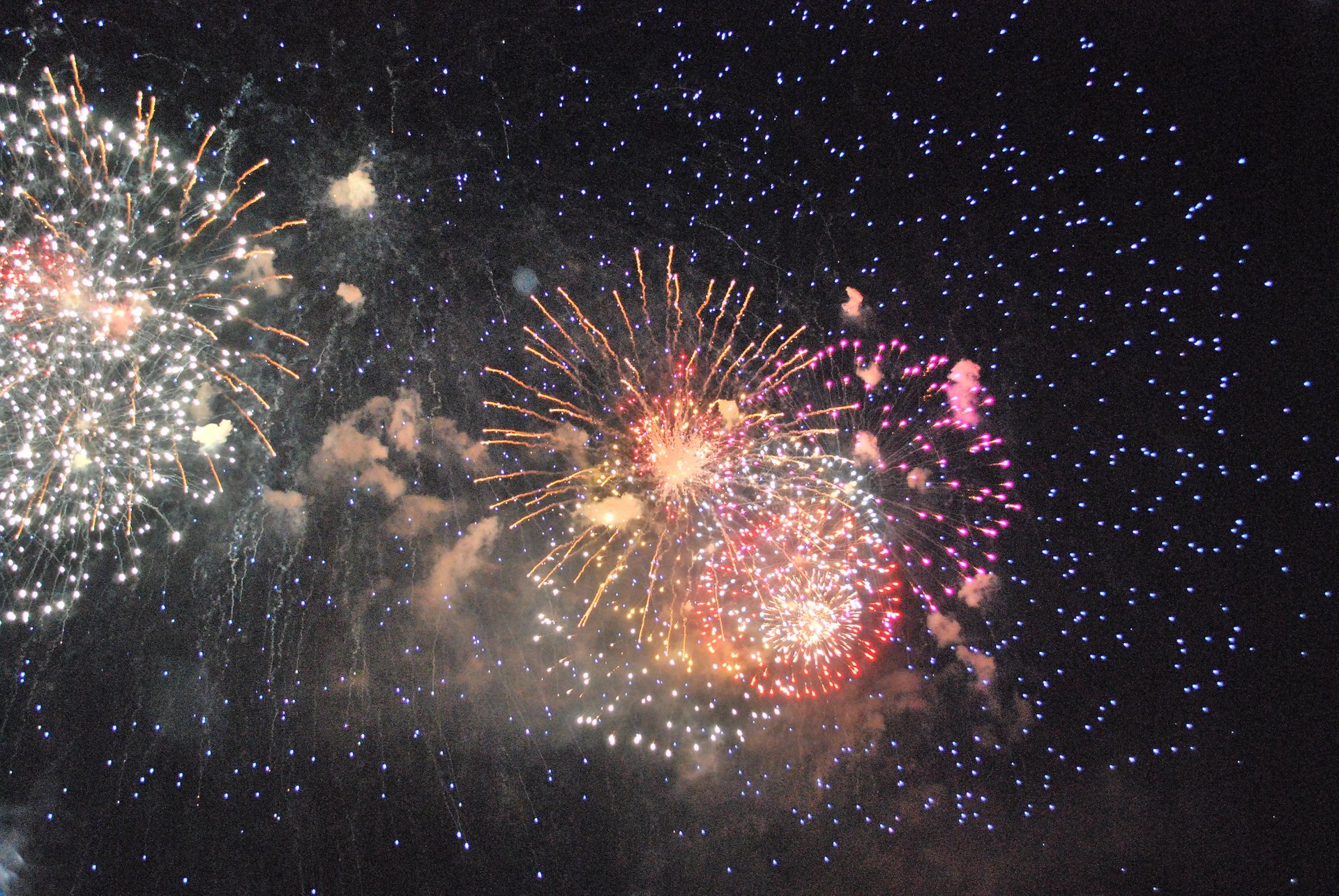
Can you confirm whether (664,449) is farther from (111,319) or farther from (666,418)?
(111,319)

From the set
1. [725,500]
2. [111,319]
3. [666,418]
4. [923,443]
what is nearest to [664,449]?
[666,418]

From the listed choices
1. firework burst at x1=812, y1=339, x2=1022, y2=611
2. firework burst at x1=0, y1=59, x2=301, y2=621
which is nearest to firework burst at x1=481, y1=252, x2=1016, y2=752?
firework burst at x1=812, y1=339, x2=1022, y2=611

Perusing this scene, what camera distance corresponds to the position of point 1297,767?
8477mm

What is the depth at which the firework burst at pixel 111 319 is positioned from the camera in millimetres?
6867

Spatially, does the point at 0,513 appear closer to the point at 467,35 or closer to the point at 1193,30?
the point at 467,35

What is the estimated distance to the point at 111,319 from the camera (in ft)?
23.3

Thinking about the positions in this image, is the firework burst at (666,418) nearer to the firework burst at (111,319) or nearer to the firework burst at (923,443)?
the firework burst at (923,443)

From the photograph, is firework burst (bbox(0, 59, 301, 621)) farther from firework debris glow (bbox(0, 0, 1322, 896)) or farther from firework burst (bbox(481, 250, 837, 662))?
firework burst (bbox(481, 250, 837, 662))

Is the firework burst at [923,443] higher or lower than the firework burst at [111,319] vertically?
lower

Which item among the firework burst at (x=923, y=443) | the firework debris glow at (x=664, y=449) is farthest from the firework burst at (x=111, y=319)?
the firework burst at (x=923, y=443)

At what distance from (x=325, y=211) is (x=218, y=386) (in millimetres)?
2639

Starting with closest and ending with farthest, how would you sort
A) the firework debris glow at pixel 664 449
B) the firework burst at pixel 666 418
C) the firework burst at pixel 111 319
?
1. the firework burst at pixel 111 319
2. the firework debris glow at pixel 664 449
3. the firework burst at pixel 666 418

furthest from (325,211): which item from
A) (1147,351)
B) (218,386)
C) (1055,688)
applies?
(1055,688)

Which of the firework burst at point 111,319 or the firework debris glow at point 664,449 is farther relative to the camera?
the firework debris glow at point 664,449
